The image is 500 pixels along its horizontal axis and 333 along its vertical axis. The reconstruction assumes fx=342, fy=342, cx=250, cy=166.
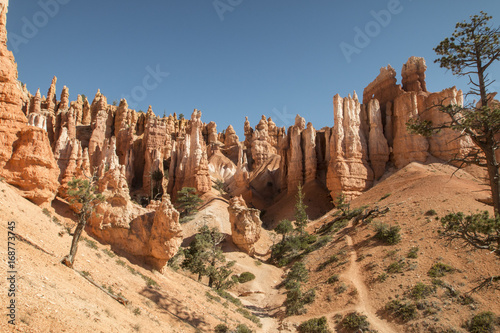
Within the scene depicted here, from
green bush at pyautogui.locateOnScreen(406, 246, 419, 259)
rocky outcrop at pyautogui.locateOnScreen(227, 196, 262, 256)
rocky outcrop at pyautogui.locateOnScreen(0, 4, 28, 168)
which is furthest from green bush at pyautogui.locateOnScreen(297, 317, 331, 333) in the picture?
rocky outcrop at pyautogui.locateOnScreen(0, 4, 28, 168)

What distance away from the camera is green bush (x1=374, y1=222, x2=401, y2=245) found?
28.9 metres

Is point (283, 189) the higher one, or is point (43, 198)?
point (283, 189)

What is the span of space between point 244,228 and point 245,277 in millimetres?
6946

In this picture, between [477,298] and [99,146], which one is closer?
[477,298]

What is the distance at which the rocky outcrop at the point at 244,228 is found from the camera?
124ft

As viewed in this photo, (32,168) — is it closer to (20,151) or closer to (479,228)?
(20,151)

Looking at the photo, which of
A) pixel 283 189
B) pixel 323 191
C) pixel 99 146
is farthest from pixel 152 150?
pixel 323 191

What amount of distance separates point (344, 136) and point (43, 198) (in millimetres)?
42359

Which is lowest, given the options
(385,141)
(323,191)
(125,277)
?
(125,277)

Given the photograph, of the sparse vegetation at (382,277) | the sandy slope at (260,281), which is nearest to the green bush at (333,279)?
the sandy slope at (260,281)

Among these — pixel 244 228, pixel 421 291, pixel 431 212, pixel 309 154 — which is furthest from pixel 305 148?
pixel 421 291

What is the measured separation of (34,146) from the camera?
18.8 m

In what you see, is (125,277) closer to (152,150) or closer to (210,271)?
(210,271)

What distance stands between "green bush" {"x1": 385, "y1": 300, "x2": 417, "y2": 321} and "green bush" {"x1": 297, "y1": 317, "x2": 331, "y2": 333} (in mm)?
4098
